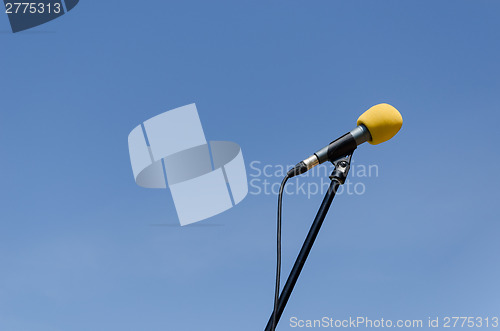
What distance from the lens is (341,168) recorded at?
346 cm

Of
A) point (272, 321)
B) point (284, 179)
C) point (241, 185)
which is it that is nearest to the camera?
point (272, 321)

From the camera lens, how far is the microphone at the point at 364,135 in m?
3.57

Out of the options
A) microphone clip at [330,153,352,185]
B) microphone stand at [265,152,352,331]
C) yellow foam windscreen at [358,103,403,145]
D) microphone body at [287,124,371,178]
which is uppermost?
yellow foam windscreen at [358,103,403,145]

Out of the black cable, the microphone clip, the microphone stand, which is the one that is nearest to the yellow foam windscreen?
the microphone clip

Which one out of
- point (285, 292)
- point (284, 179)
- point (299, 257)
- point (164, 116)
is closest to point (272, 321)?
point (285, 292)

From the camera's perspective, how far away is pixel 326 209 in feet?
10.4

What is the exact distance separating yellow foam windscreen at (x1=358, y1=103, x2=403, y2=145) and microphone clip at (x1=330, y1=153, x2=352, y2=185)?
0.32 meters

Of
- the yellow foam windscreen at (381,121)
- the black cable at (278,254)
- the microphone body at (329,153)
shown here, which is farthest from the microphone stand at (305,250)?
the yellow foam windscreen at (381,121)

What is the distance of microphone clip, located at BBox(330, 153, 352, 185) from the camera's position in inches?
133

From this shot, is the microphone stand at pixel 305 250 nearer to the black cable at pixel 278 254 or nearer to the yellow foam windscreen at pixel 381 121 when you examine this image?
the black cable at pixel 278 254

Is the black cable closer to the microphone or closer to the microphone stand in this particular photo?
the microphone stand

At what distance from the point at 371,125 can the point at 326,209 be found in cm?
92

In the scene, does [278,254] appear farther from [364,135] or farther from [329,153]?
[364,135]

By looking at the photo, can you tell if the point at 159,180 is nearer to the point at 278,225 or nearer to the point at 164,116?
the point at 164,116
